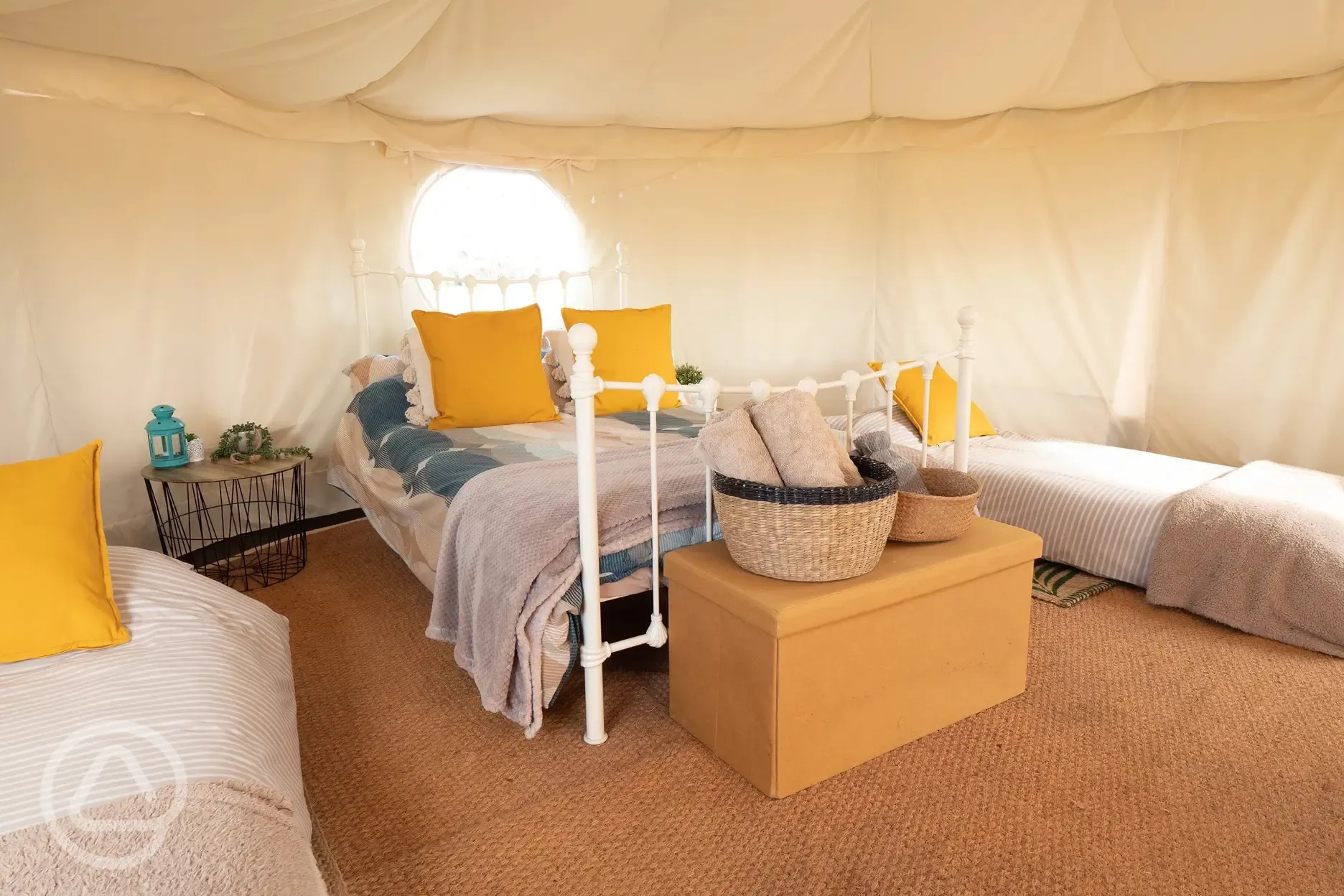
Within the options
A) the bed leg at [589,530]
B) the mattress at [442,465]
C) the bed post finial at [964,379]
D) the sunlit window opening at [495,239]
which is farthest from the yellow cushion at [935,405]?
the bed leg at [589,530]

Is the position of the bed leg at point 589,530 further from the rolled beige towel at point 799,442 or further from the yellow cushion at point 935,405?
the yellow cushion at point 935,405

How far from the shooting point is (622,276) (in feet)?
13.8

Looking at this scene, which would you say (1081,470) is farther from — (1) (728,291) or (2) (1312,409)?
(1) (728,291)

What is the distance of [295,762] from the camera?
4.94 ft

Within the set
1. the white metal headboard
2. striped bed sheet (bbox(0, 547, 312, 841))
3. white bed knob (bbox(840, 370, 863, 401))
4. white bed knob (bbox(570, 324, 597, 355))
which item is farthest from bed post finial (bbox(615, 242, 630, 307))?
striped bed sheet (bbox(0, 547, 312, 841))

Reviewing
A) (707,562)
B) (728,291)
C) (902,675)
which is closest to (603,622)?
(707,562)

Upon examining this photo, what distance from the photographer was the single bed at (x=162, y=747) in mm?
1020

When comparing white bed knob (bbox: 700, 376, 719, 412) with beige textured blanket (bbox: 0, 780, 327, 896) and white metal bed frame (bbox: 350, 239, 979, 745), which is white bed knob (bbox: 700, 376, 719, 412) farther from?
beige textured blanket (bbox: 0, 780, 327, 896)

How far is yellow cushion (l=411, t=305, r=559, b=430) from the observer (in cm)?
304

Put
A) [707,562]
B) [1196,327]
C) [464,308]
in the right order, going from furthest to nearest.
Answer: [464,308]
[1196,327]
[707,562]

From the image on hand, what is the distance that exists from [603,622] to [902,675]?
85 centimetres

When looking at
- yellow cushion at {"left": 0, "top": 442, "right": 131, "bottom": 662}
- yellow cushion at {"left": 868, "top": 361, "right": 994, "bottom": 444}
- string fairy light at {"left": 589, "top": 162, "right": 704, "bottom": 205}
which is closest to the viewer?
yellow cushion at {"left": 0, "top": 442, "right": 131, "bottom": 662}

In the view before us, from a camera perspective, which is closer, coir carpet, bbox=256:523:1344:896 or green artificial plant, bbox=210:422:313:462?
coir carpet, bbox=256:523:1344:896

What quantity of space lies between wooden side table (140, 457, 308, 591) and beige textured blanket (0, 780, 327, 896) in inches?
76.5
